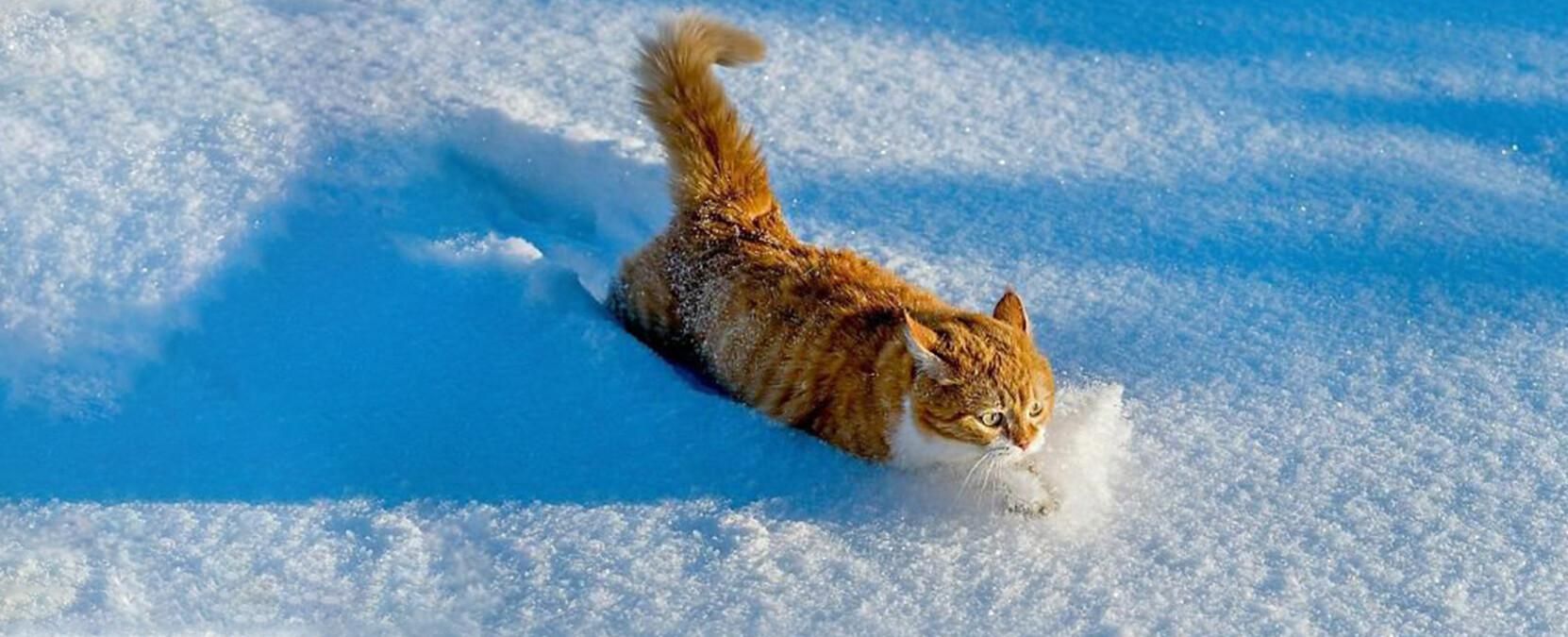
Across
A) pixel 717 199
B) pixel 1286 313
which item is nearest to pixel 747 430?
pixel 717 199

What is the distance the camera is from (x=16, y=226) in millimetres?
3262

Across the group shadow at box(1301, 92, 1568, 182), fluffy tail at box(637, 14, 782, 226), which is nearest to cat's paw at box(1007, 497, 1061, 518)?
fluffy tail at box(637, 14, 782, 226)

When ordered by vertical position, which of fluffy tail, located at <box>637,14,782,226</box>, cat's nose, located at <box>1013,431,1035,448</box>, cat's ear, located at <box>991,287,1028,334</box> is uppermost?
fluffy tail, located at <box>637,14,782,226</box>

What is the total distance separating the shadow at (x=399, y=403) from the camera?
2.72 meters

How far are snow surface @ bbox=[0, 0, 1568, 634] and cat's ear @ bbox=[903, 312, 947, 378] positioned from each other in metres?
0.21

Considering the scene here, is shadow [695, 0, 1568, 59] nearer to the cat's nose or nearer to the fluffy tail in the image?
the fluffy tail

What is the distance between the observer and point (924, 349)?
2.75 meters

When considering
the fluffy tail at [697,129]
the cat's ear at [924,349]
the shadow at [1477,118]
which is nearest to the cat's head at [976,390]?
the cat's ear at [924,349]

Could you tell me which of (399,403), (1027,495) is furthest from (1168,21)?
(399,403)

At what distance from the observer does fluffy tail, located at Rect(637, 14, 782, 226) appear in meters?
3.29

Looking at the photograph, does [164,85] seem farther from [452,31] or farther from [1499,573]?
[1499,573]

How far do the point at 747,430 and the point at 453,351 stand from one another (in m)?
0.68

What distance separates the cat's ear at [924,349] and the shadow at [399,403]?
239mm

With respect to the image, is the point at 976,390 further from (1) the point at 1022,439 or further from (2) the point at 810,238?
(2) the point at 810,238
